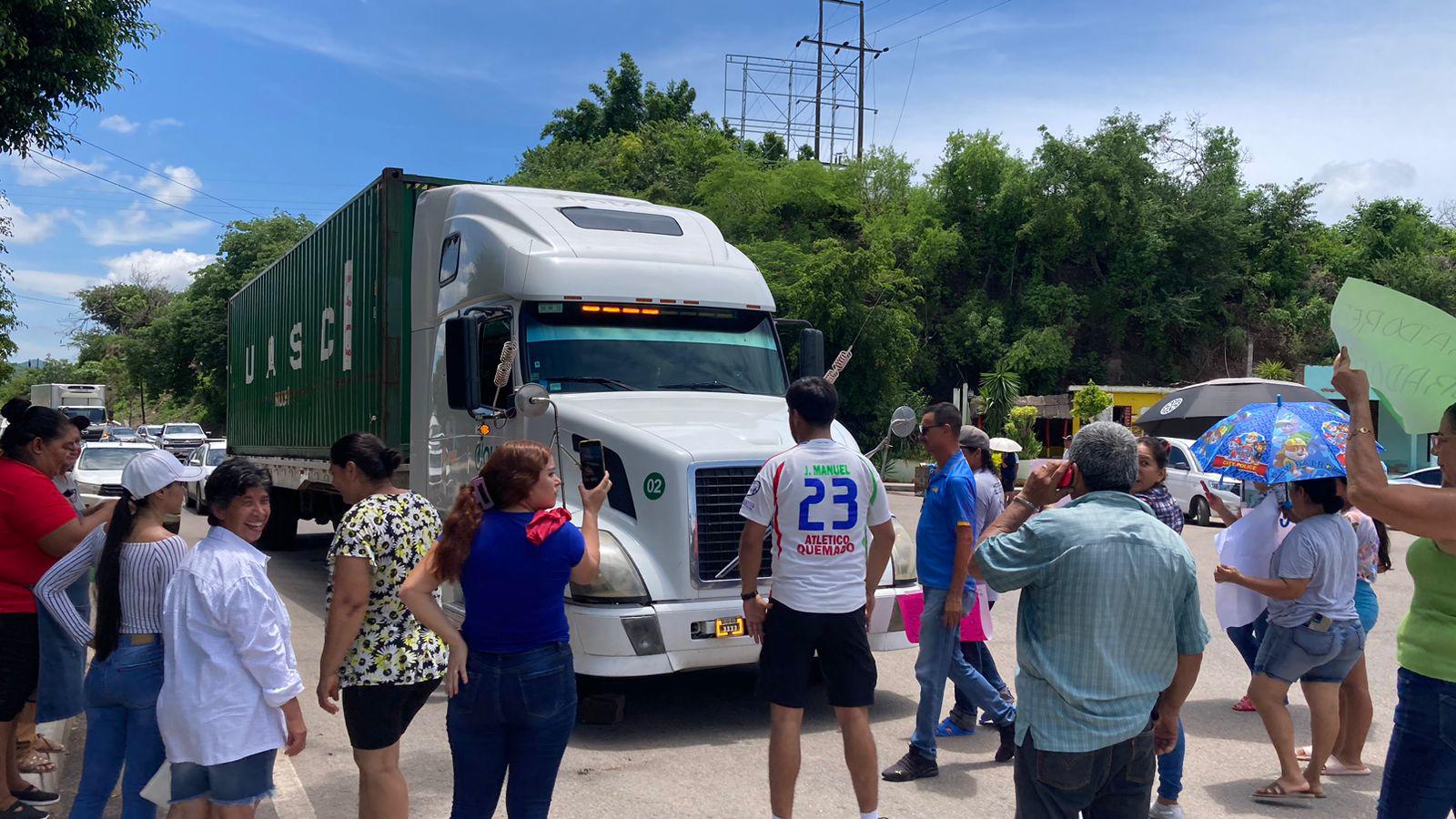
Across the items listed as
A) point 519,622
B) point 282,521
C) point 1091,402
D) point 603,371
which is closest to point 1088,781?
point 519,622

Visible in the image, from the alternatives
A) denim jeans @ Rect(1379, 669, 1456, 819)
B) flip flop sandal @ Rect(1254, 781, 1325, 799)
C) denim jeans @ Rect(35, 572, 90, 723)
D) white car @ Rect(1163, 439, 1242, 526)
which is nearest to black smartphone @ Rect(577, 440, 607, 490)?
denim jeans @ Rect(35, 572, 90, 723)

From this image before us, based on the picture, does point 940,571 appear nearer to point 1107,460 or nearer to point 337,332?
point 1107,460

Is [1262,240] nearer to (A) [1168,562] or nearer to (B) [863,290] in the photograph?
(B) [863,290]

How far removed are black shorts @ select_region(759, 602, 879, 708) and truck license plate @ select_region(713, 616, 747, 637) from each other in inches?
65.2

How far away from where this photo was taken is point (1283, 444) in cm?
518

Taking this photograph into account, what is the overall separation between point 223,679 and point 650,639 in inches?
115

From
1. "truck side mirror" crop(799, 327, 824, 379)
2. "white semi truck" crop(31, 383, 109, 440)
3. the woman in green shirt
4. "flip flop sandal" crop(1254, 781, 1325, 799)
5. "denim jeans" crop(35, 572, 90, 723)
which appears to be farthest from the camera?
"white semi truck" crop(31, 383, 109, 440)

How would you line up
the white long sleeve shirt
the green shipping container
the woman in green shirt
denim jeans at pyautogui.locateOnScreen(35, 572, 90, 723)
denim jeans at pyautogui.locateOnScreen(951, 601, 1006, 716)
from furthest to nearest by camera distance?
the green shipping container, denim jeans at pyautogui.locateOnScreen(951, 601, 1006, 716), denim jeans at pyautogui.locateOnScreen(35, 572, 90, 723), the white long sleeve shirt, the woman in green shirt

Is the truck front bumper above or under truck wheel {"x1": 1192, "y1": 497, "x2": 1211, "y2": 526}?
above

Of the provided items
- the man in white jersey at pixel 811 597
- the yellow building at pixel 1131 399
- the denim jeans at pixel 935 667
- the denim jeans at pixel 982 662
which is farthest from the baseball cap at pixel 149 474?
the yellow building at pixel 1131 399

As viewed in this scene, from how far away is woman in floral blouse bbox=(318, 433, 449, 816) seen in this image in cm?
398

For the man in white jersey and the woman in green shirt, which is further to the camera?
the man in white jersey

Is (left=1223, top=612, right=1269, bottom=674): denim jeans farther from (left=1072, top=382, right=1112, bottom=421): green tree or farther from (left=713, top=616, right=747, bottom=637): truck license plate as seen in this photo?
(left=1072, top=382, right=1112, bottom=421): green tree

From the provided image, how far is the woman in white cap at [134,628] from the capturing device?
380cm
